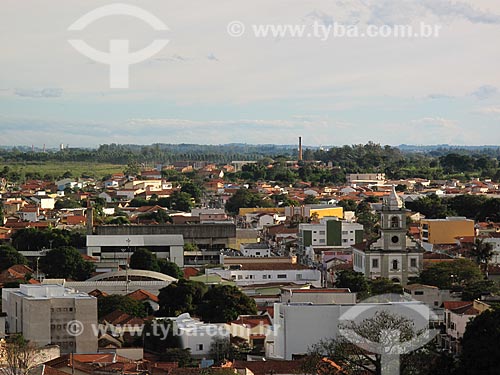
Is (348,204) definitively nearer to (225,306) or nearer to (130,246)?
(130,246)

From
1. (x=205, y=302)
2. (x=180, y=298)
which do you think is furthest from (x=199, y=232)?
(x=205, y=302)

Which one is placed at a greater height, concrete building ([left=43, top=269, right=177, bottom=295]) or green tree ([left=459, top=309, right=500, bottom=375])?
green tree ([left=459, top=309, right=500, bottom=375])

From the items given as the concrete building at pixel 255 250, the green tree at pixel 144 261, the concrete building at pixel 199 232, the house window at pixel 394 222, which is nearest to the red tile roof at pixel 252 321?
the green tree at pixel 144 261

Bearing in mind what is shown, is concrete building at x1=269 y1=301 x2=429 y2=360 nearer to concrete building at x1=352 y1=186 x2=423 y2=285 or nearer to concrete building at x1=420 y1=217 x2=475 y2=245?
concrete building at x1=352 y1=186 x2=423 y2=285

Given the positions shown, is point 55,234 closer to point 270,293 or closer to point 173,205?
point 270,293

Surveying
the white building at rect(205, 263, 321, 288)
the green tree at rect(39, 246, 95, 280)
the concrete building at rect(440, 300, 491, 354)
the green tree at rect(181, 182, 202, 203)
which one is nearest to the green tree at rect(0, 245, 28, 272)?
the green tree at rect(39, 246, 95, 280)

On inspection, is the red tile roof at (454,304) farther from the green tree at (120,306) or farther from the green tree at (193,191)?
the green tree at (193,191)
